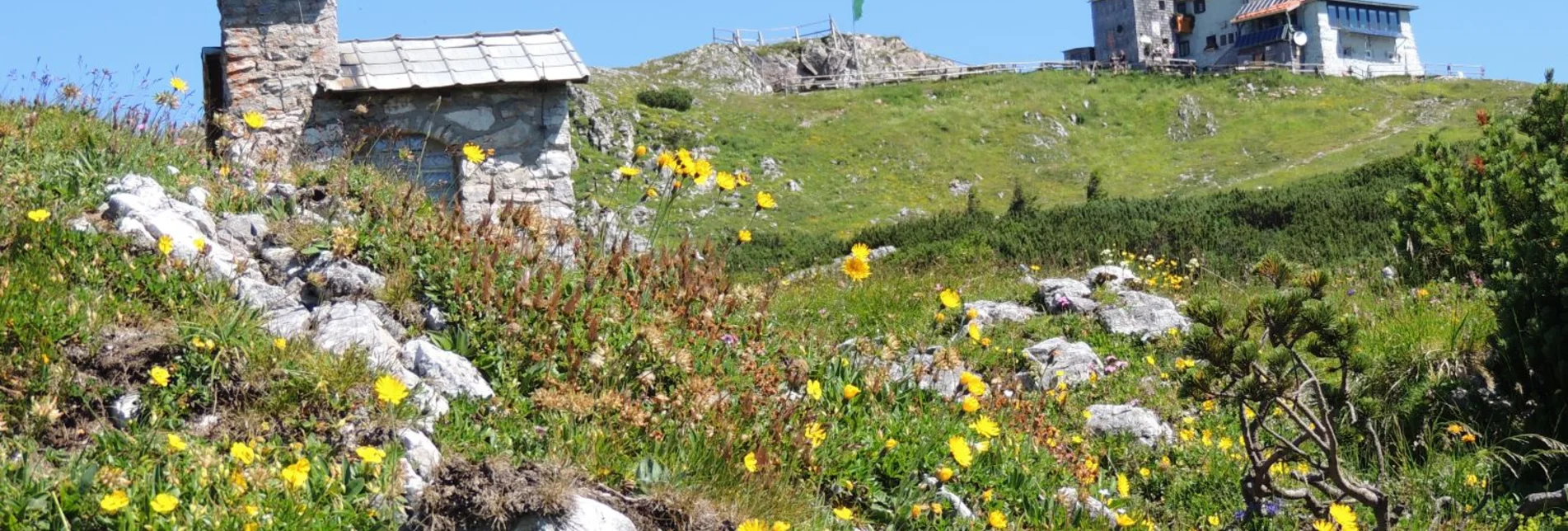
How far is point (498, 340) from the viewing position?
15.8ft

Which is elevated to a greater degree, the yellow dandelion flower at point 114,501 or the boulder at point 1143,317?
the yellow dandelion flower at point 114,501

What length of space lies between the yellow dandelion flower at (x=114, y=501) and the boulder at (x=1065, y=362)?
4.75m

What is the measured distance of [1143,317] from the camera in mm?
8695

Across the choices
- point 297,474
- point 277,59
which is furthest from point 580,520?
point 277,59

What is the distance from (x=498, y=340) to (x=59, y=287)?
5.29 ft

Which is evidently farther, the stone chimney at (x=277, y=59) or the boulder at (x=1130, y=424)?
the stone chimney at (x=277, y=59)

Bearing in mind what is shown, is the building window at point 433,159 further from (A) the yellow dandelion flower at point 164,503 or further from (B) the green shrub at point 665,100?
(B) the green shrub at point 665,100

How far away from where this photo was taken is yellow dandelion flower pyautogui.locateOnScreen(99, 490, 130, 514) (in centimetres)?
298

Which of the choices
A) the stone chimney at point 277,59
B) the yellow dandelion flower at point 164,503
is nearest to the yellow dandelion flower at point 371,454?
the yellow dandelion flower at point 164,503

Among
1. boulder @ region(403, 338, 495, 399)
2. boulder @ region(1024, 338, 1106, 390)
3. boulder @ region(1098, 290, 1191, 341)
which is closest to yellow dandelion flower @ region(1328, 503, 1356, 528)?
boulder @ region(1024, 338, 1106, 390)

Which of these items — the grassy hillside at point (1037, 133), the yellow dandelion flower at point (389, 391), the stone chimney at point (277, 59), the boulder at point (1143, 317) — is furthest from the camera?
the grassy hillside at point (1037, 133)

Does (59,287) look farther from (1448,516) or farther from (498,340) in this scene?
(1448,516)

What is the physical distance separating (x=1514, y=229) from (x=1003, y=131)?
37.3m

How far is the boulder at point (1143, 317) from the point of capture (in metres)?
8.41
